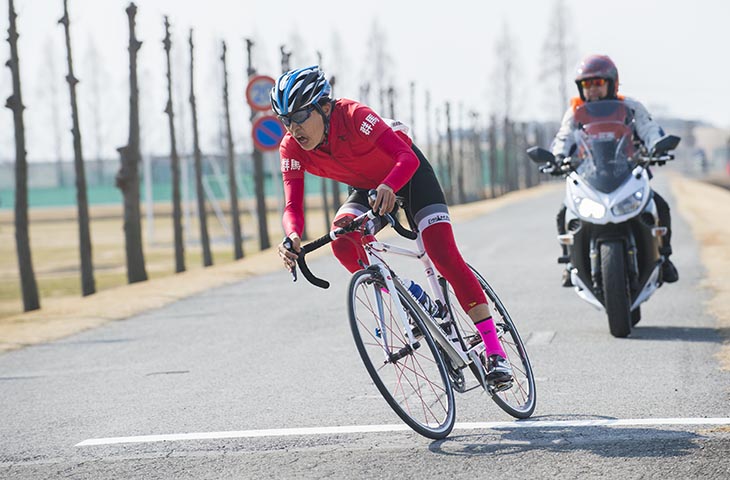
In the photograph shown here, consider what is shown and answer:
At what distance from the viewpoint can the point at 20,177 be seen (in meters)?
25.4

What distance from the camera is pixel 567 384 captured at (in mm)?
7496

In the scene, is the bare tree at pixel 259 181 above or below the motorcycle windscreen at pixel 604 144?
below

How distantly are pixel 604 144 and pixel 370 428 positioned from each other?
13.5ft

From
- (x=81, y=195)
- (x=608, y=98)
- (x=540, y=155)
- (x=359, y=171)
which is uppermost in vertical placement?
(x=608, y=98)

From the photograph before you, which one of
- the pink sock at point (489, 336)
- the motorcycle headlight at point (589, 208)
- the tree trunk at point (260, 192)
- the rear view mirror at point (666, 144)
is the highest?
the rear view mirror at point (666, 144)

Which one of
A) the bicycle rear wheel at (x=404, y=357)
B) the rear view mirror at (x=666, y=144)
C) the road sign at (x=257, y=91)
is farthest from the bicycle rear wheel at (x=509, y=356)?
the road sign at (x=257, y=91)

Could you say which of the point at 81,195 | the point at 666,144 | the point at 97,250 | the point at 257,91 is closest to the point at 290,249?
the point at 666,144

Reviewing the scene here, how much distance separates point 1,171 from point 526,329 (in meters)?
113

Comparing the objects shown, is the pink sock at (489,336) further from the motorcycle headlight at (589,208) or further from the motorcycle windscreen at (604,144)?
the motorcycle windscreen at (604,144)

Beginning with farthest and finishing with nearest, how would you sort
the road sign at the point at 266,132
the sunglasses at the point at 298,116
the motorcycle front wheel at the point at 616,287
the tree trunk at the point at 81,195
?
the tree trunk at the point at 81,195, the road sign at the point at 266,132, the motorcycle front wheel at the point at 616,287, the sunglasses at the point at 298,116

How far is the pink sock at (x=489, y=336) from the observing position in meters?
6.30

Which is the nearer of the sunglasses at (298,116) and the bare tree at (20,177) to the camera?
the sunglasses at (298,116)

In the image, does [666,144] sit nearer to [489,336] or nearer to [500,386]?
[489,336]

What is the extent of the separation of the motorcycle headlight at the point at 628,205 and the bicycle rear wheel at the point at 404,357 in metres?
3.63
